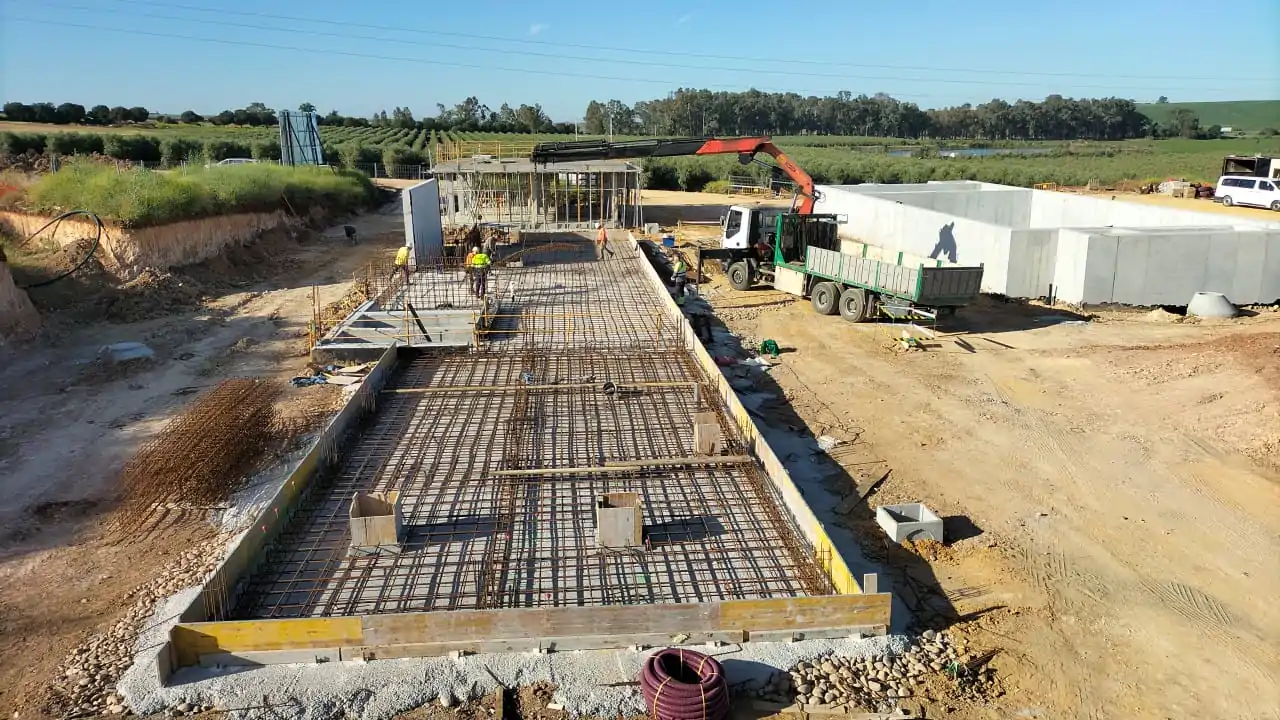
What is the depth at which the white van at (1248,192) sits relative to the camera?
105ft

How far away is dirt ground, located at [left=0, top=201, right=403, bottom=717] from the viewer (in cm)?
709

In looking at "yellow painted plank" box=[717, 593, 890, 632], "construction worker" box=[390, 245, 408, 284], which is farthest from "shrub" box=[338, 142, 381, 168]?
"yellow painted plank" box=[717, 593, 890, 632]

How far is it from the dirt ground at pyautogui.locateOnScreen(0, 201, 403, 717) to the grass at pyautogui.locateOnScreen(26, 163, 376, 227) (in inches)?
65.0

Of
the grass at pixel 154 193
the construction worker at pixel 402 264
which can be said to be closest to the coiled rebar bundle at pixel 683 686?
the construction worker at pixel 402 264

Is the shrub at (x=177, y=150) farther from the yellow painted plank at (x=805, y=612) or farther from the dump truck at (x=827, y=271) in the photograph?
the yellow painted plank at (x=805, y=612)

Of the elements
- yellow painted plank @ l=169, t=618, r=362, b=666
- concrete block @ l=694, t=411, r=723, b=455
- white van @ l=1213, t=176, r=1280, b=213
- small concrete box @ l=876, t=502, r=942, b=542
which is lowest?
small concrete box @ l=876, t=502, r=942, b=542

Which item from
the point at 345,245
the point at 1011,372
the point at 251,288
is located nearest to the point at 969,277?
the point at 1011,372

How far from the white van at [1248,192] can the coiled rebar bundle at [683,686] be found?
36550mm

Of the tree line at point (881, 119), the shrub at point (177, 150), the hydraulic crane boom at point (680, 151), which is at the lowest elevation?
the hydraulic crane boom at point (680, 151)

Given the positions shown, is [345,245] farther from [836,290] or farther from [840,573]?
[840,573]

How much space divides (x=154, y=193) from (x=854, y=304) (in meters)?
17.7

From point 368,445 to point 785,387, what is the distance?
6.66 meters

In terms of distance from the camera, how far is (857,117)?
11575 cm

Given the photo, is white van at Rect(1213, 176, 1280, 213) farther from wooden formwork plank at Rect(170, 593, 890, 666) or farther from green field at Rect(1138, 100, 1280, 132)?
green field at Rect(1138, 100, 1280, 132)
